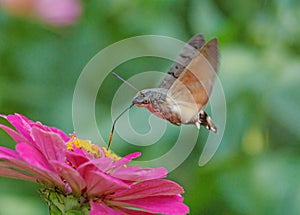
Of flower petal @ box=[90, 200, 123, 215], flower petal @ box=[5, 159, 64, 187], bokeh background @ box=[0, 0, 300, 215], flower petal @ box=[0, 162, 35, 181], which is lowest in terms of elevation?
flower petal @ box=[90, 200, 123, 215]

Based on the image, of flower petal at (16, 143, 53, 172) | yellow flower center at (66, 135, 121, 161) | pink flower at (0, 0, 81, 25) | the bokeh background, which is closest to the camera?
flower petal at (16, 143, 53, 172)

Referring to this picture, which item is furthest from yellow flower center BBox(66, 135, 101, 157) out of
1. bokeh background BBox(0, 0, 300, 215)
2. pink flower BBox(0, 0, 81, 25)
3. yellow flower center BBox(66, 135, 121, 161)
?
pink flower BBox(0, 0, 81, 25)

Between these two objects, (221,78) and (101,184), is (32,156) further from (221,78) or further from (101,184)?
(221,78)

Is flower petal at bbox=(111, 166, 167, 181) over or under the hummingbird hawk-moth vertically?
under

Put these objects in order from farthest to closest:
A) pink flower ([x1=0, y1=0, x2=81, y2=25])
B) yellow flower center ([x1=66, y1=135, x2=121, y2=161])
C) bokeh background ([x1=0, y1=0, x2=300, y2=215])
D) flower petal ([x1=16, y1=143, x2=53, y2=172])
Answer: pink flower ([x1=0, y1=0, x2=81, y2=25]) < bokeh background ([x1=0, y1=0, x2=300, y2=215]) < yellow flower center ([x1=66, y1=135, x2=121, y2=161]) < flower petal ([x1=16, y1=143, x2=53, y2=172])

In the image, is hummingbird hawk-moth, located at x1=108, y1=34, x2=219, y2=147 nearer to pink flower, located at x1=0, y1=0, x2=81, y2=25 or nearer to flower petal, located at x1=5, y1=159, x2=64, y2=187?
flower petal, located at x1=5, y1=159, x2=64, y2=187

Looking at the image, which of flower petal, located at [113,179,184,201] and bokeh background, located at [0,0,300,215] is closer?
flower petal, located at [113,179,184,201]

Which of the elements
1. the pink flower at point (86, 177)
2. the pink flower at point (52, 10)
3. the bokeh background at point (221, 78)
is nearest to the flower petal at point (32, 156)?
the pink flower at point (86, 177)
